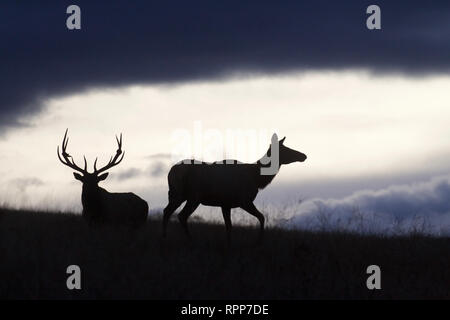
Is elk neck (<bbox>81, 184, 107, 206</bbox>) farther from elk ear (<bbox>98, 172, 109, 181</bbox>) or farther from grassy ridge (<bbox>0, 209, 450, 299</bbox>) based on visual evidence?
grassy ridge (<bbox>0, 209, 450, 299</bbox>)

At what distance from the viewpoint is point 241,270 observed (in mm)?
12078

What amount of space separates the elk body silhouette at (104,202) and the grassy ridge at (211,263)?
0.47 m

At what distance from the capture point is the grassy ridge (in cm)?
1094

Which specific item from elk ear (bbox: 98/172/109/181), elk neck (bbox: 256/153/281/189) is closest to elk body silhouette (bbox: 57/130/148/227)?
elk ear (bbox: 98/172/109/181)

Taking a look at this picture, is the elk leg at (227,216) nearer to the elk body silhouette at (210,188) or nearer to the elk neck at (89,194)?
the elk body silhouette at (210,188)

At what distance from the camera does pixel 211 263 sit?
40.4 feet

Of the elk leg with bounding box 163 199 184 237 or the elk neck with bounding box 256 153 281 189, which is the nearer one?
the elk leg with bounding box 163 199 184 237

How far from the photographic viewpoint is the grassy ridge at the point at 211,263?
35.9 feet

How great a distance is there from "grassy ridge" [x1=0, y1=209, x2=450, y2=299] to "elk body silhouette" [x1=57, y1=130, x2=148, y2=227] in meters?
0.47

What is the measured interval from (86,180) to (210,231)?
8.08ft

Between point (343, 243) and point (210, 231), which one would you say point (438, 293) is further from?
point (210, 231)

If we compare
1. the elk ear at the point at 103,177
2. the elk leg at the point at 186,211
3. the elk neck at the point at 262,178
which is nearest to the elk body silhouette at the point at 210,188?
the elk leg at the point at 186,211
